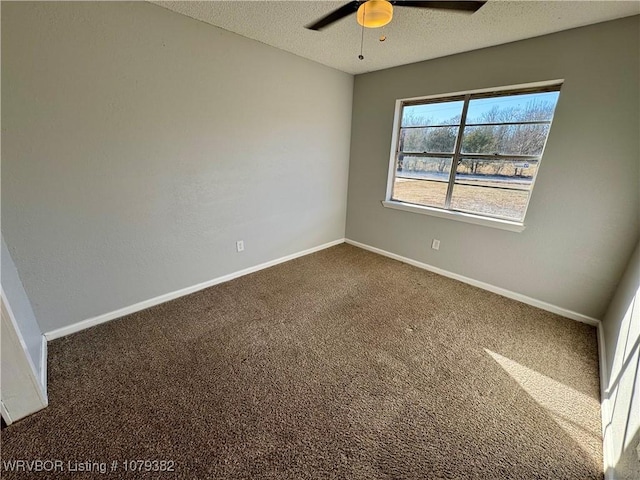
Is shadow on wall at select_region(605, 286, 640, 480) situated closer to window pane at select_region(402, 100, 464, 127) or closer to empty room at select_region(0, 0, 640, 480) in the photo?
empty room at select_region(0, 0, 640, 480)

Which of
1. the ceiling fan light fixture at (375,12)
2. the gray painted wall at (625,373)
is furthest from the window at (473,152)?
the ceiling fan light fixture at (375,12)

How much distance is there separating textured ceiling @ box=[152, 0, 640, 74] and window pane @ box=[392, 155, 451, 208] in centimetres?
105

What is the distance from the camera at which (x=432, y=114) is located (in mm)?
2914

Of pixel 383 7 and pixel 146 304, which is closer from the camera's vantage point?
pixel 383 7

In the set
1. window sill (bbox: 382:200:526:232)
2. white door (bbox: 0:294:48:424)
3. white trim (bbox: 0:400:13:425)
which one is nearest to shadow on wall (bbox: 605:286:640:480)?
window sill (bbox: 382:200:526:232)

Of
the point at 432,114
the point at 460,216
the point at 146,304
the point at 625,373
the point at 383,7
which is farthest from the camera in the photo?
the point at 432,114

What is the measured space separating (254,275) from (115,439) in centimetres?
178

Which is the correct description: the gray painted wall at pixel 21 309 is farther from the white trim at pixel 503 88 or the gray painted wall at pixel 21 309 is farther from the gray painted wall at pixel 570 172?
the white trim at pixel 503 88

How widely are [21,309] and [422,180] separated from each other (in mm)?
3558

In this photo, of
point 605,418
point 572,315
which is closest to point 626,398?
point 605,418

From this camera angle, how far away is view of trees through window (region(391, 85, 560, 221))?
2334 millimetres

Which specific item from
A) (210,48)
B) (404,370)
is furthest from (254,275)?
(210,48)

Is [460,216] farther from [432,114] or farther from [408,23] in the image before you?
[408,23]

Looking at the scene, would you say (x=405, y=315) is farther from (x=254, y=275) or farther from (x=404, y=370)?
(x=254, y=275)
